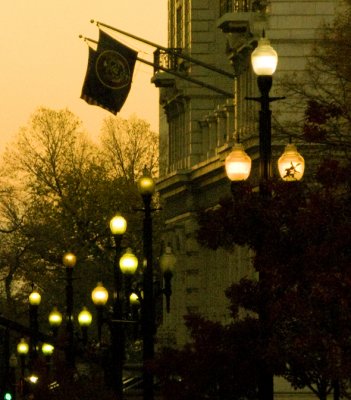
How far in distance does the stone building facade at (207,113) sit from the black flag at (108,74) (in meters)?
3.50

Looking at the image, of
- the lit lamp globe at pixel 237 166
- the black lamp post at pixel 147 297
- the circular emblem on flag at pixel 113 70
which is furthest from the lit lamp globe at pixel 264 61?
the circular emblem on flag at pixel 113 70

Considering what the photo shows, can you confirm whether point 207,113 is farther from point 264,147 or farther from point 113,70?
point 264,147

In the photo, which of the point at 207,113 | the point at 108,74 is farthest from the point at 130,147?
the point at 108,74

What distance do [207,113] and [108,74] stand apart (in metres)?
19.3

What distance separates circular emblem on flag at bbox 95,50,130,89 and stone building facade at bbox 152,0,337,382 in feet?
11.5

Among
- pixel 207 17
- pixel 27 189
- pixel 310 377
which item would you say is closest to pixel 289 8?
pixel 207 17

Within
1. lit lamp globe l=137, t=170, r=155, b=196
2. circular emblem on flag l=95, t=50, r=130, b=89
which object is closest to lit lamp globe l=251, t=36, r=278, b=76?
lit lamp globe l=137, t=170, r=155, b=196

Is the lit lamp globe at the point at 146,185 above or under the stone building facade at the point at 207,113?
under

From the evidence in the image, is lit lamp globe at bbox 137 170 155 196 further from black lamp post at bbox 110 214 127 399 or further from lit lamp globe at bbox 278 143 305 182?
lit lamp globe at bbox 278 143 305 182

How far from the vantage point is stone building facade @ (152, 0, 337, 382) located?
6719cm

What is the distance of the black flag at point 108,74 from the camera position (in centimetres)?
6644

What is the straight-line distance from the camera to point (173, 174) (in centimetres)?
8450

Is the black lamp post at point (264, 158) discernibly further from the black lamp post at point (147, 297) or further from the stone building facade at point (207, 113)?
the stone building facade at point (207, 113)

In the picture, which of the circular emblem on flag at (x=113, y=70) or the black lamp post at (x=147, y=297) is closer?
the black lamp post at (x=147, y=297)
